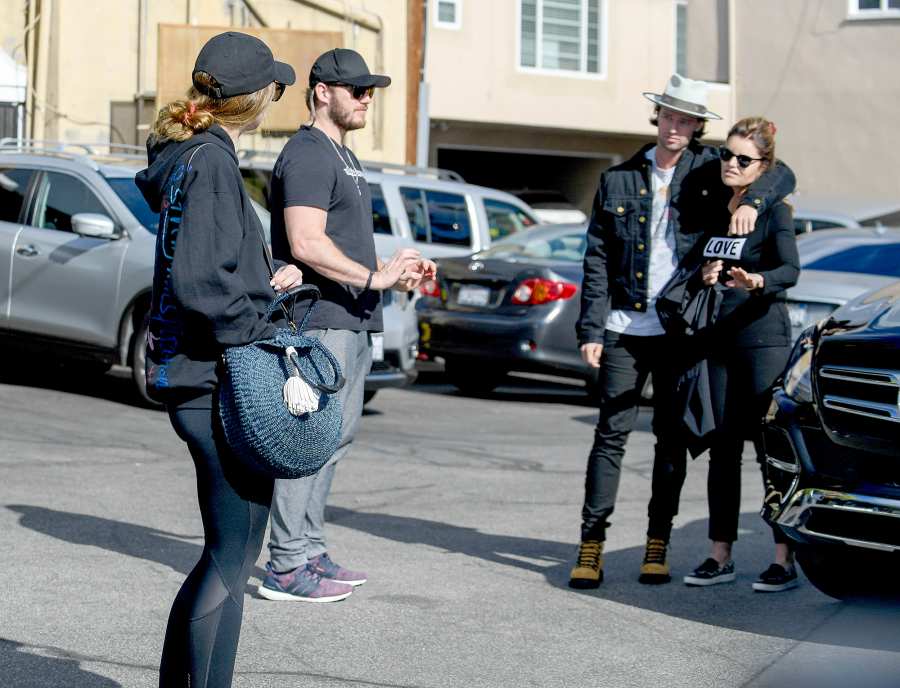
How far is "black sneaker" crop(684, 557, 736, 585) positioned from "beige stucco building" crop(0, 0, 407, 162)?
45.3 feet

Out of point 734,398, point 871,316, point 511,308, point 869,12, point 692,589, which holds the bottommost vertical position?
point 692,589

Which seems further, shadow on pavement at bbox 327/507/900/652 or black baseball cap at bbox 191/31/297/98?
shadow on pavement at bbox 327/507/900/652

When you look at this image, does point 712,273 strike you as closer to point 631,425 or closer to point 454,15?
point 631,425

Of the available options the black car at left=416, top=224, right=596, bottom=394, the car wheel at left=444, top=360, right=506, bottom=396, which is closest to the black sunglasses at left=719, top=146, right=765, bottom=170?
the black car at left=416, top=224, right=596, bottom=394

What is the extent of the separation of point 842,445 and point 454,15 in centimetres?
2249

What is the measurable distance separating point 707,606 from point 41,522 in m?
3.01

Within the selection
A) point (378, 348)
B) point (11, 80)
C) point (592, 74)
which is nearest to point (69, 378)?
point (378, 348)

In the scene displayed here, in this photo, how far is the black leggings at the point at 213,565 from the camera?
12.7ft

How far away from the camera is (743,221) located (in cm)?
610

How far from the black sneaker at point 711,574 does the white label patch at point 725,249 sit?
48.6 inches

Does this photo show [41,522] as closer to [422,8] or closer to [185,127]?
[185,127]

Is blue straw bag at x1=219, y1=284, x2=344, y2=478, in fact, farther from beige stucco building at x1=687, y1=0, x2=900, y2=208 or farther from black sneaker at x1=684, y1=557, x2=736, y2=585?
beige stucco building at x1=687, y1=0, x2=900, y2=208

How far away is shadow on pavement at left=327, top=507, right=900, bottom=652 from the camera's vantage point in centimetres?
566

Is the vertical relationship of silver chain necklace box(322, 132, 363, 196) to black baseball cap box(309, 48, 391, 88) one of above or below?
below
